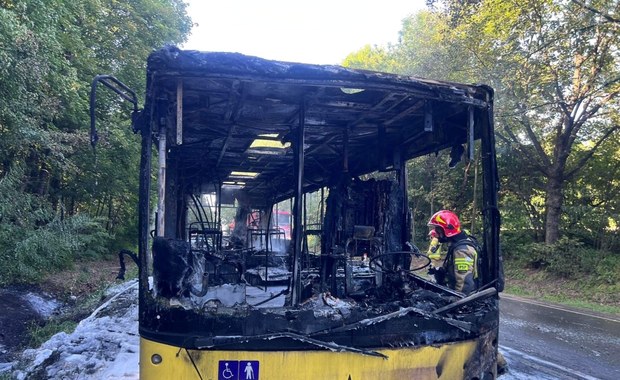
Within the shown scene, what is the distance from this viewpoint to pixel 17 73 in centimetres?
884

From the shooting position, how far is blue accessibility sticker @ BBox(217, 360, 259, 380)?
3.11 m

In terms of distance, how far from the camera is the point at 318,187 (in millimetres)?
8727

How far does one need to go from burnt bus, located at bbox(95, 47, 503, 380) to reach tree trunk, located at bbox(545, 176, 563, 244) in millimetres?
12793

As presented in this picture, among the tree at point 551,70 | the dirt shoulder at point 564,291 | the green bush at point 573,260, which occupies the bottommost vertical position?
the dirt shoulder at point 564,291

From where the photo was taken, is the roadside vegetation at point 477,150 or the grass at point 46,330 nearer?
the grass at point 46,330

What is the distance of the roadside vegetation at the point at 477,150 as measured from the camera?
9867mm

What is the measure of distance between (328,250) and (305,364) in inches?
106

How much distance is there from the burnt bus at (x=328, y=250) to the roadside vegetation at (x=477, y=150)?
222 inches

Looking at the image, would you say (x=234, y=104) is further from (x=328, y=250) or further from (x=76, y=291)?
(x=76, y=291)

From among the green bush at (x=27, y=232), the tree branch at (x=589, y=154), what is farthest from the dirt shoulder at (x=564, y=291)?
the green bush at (x=27, y=232)

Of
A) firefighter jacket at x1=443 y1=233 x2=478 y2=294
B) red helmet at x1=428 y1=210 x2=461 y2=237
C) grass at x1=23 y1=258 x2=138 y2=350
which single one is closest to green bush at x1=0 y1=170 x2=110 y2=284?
grass at x1=23 y1=258 x2=138 y2=350

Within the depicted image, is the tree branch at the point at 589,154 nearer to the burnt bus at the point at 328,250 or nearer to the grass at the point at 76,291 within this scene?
the burnt bus at the point at 328,250

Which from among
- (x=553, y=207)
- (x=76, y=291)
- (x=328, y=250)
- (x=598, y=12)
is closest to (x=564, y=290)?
(x=553, y=207)

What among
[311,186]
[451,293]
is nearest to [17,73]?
[311,186]
